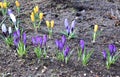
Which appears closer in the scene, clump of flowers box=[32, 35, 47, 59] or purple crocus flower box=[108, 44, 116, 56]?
purple crocus flower box=[108, 44, 116, 56]

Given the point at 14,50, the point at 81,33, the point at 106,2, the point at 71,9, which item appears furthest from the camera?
the point at 106,2

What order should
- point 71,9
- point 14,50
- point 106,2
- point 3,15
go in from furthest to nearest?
point 106,2 < point 71,9 < point 3,15 < point 14,50

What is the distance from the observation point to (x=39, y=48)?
367 centimetres

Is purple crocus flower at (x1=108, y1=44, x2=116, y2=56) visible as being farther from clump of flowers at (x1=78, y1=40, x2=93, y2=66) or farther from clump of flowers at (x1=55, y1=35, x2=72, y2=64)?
clump of flowers at (x1=55, y1=35, x2=72, y2=64)

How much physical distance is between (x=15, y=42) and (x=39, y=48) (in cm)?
29

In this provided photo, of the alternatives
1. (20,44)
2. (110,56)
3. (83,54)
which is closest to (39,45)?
(20,44)

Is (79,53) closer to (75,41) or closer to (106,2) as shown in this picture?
(75,41)

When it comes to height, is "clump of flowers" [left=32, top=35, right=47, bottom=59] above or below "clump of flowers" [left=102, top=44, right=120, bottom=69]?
above

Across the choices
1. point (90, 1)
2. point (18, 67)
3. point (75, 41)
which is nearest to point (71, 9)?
point (90, 1)

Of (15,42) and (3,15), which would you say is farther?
(3,15)

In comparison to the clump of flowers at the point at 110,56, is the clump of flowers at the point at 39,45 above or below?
above

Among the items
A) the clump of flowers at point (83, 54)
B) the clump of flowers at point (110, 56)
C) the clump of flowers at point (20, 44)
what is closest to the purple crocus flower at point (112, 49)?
the clump of flowers at point (110, 56)

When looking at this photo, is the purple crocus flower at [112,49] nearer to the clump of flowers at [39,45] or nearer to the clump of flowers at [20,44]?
the clump of flowers at [39,45]

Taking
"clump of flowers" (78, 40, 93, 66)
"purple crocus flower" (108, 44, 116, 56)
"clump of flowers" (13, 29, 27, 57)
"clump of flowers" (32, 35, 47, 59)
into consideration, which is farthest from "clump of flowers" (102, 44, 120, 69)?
"clump of flowers" (13, 29, 27, 57)
